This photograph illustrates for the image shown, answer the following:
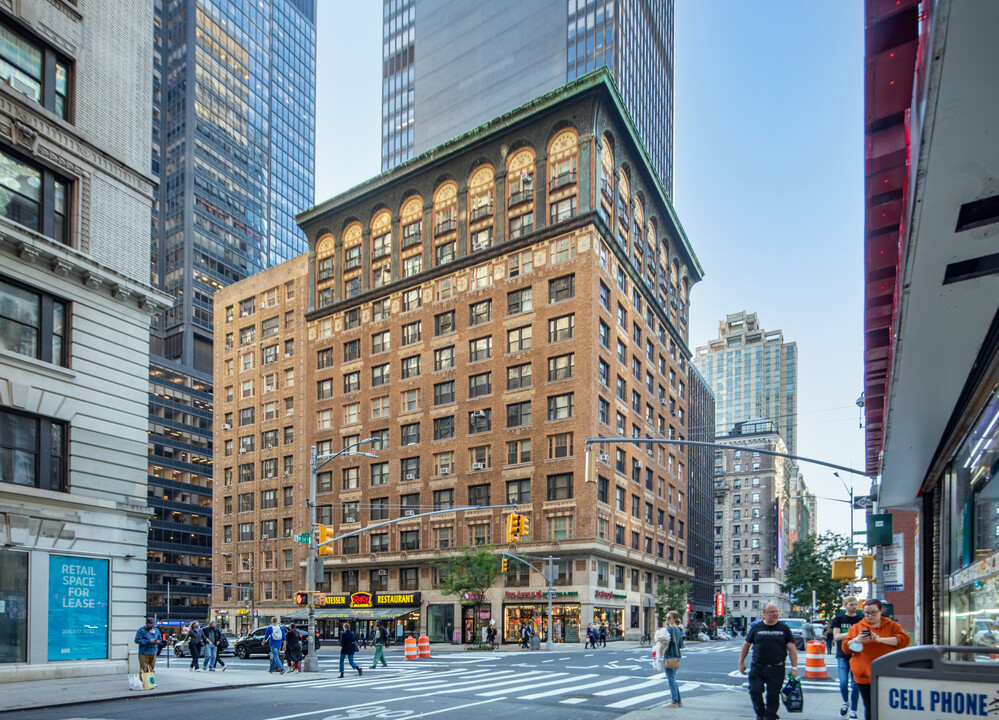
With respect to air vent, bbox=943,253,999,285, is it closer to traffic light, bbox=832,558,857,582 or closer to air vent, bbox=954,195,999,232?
air vent, bbox=954,195,999,232

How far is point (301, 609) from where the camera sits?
216ft

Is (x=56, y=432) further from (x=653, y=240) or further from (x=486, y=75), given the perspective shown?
A: (x=486, y=75)

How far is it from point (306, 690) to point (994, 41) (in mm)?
20019

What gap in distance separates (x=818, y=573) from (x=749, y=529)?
249 feet

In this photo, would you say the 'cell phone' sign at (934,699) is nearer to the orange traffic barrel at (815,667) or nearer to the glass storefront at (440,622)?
the orange traffic barrel at (815,667)

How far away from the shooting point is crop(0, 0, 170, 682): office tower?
806 inches

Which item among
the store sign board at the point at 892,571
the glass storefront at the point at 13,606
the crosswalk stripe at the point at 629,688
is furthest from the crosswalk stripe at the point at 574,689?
the glass storefront at the point at 13,606

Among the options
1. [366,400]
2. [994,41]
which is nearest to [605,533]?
[366,400]

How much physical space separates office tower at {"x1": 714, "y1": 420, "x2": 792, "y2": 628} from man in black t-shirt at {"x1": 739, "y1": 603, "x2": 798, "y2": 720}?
444ft

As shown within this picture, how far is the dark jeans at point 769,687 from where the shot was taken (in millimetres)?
10680

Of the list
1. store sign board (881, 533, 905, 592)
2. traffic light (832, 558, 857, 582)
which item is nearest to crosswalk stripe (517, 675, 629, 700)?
traffic light (832, 558, 857, 582)

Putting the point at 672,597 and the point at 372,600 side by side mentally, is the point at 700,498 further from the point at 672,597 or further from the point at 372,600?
the point at 372,600

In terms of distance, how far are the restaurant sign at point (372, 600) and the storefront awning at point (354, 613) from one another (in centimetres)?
38

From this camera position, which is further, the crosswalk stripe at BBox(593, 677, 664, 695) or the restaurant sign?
the restaurant sign
